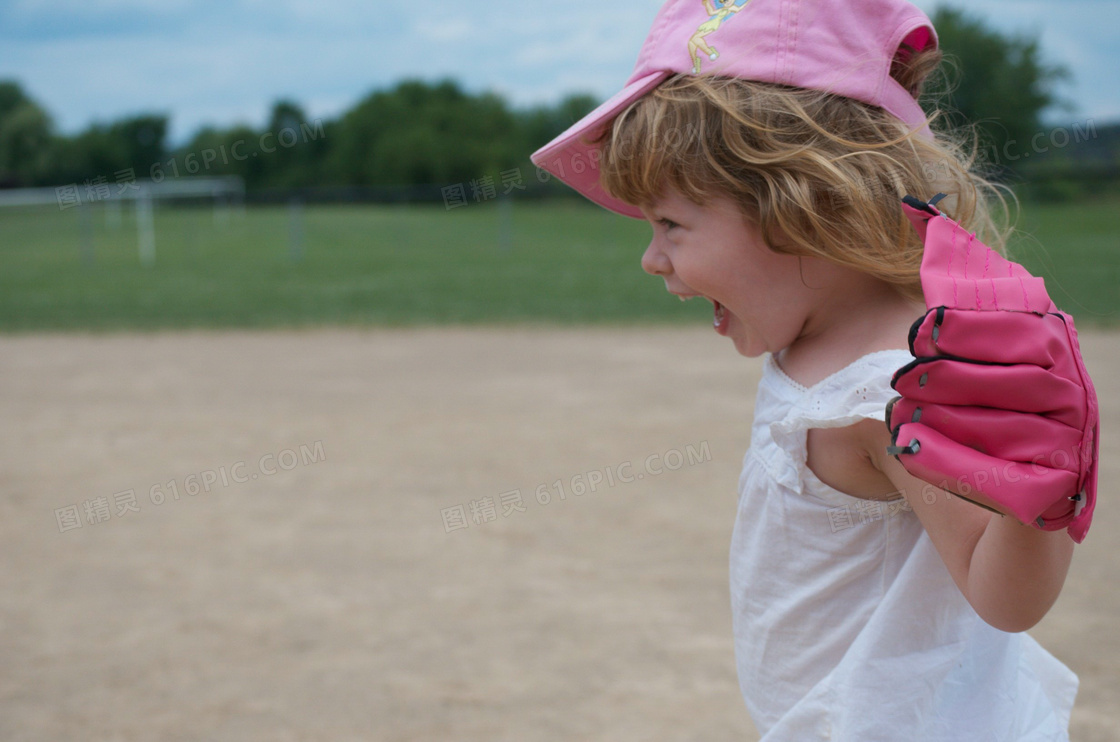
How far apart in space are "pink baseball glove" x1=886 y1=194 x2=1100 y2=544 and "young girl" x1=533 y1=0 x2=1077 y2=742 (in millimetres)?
184

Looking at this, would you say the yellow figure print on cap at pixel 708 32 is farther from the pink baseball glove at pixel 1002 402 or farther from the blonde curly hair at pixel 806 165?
the pink baseball glove at pixel 1002 402

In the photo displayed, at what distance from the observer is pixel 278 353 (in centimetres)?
684

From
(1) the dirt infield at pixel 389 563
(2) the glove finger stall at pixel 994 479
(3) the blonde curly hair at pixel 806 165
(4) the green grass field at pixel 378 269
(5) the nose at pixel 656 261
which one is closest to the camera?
(2) the glove finger stall at pixel 994 479

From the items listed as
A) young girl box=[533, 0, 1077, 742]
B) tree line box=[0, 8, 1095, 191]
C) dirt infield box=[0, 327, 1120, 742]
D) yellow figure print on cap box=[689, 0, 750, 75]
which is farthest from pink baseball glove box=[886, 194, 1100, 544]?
tree line box=[0, 8, 1095, 191]

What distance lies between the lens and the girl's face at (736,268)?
1118 millimetres

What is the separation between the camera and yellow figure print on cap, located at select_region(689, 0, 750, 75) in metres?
1.12

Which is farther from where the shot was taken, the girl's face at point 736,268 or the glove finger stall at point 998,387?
the girl's face at point 736,268

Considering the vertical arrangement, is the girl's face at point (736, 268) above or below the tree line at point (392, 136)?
below

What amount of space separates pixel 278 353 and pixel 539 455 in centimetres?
330

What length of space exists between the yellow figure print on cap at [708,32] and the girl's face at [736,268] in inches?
6.2

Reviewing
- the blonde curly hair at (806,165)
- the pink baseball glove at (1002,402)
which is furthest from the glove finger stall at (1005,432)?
the blonde curly hair at (806,165)

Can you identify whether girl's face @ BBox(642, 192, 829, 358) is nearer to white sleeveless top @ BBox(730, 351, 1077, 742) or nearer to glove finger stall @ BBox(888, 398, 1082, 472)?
white sleeveless top @ BBox(730, 351, 1077, 742)

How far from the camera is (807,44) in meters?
1.08

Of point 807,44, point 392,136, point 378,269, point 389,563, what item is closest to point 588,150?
point 807,44
